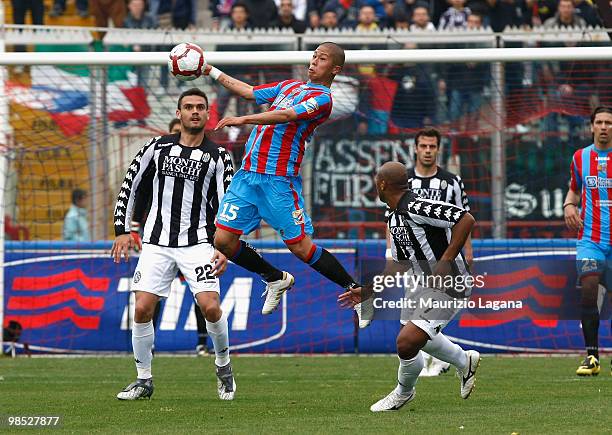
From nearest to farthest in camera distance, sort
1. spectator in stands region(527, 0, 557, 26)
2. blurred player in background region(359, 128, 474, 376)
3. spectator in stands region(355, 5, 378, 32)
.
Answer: blurred player in background region(359, 128, 474, 376), spectator in stands region(355, 5, 378, 32), spectator in stands region(527, 0, 557, 26)

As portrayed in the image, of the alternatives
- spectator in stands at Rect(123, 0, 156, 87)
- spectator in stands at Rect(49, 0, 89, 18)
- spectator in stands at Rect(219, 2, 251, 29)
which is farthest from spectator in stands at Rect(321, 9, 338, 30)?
spectator in stands at Rect(49, 0, 89, 18)

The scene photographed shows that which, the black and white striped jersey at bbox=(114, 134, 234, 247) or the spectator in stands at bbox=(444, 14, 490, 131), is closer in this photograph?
the black and white striped jersey at bbox=(114, 134, 234, 247)

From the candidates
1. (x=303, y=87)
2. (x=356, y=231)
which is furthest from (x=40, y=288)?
Result: (x=303, y=87)

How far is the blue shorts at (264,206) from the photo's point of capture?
30.8ft

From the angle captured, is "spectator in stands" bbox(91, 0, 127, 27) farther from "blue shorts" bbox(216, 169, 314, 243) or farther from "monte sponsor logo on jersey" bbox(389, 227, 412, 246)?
"monte sponsor logo on jersey" bbox(389, 227, 412, 246)

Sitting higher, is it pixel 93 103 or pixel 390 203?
pixel 93 103

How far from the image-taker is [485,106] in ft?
51.8

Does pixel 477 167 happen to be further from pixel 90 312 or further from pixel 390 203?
pixel 390 203

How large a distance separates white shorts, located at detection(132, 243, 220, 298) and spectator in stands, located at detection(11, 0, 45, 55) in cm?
988

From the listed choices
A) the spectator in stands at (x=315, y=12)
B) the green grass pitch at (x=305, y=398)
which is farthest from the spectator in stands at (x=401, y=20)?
the green grass pitch at (x=305, y=398)

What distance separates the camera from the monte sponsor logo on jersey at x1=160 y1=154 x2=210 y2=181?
9.83m

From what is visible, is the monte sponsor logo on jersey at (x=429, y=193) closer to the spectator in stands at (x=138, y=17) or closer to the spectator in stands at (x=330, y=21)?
the spectator in stands at (x=330, y=21)

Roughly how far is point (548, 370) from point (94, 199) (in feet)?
21.3

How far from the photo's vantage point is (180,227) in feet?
32.1
